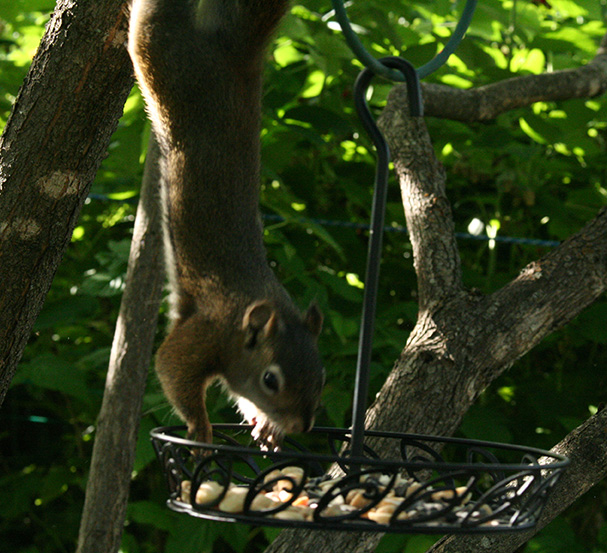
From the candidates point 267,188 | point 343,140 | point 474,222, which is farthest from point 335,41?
point 474,222

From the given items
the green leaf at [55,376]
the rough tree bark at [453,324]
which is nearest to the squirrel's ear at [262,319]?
the rough tree bark at [453,324]

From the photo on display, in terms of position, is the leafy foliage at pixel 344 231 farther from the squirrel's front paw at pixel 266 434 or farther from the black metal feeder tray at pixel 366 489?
the black metal feeder tray at pixel 366 489

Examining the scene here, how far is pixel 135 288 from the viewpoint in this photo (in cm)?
174

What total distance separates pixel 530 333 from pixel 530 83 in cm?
73

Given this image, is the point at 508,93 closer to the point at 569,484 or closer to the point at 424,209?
the point at 424,209

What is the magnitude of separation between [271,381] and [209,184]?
38 centimetres

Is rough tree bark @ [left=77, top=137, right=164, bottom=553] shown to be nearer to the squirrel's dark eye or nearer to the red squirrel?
the red squirrel

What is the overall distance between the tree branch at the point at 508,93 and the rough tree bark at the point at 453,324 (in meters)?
0.19

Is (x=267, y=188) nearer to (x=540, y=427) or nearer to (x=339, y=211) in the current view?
Answer: (x=339, y=211)

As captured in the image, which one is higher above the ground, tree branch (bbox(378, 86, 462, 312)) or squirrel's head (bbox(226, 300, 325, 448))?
tree branch (bbox(378, 86, 462, 312))

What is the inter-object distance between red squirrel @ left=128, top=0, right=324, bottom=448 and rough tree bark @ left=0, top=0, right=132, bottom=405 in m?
0.07

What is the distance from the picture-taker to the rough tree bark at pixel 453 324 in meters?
1.44

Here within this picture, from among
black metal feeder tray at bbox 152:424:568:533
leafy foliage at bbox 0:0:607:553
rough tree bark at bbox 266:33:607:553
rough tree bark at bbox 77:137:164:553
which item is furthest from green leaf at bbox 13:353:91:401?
black metal feeder tray at bbox 152:424:568:533

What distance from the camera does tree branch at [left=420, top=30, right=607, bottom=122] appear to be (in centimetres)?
187
